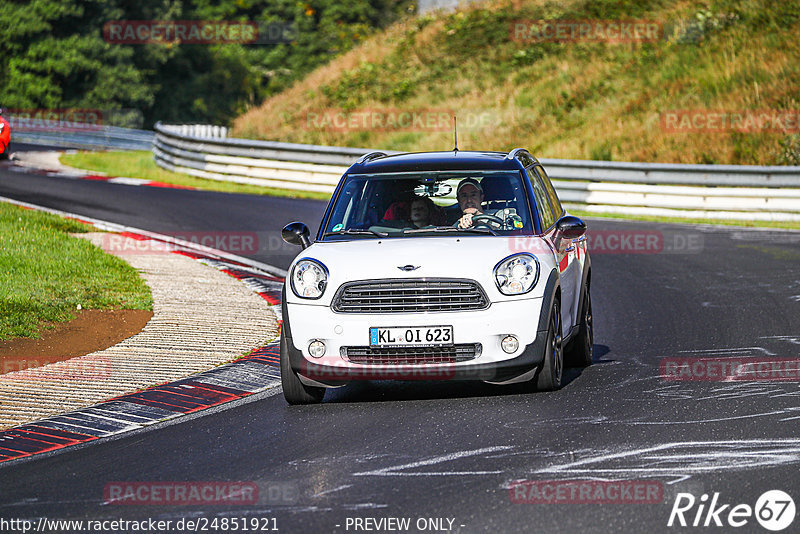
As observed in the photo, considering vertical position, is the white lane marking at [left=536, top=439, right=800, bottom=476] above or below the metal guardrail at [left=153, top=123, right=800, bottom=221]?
below

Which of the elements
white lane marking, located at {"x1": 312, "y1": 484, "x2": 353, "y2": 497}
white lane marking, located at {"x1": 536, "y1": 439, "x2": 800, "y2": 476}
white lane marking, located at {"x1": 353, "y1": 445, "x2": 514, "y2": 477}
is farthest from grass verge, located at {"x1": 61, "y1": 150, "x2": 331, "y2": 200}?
white lane marking, located at {"x1": 312, "y1": 484, "x2": 353, "y2": 497}

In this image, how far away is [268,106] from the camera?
41219 millimetres

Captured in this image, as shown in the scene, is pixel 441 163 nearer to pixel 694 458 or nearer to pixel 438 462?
pixel 438 462

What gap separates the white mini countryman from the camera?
27.0 ft

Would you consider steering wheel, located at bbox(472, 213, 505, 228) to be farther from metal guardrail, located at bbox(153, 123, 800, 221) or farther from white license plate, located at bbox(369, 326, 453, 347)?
metal guardrail, located at bbox(153, 123, 800, 221)

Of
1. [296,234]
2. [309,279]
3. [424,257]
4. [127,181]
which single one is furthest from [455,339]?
[127,181]

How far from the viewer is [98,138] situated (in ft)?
149

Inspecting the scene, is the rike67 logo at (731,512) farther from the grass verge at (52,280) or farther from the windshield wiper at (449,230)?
the grass verge at (52,280)

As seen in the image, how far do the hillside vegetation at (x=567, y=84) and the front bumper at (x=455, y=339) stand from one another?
19.0 m

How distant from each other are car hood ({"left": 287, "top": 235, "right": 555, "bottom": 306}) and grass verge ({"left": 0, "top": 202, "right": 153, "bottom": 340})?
13.0 ft

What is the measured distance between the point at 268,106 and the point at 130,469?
35.1 metres

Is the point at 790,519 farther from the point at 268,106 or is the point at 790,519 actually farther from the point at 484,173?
the point at 268,106

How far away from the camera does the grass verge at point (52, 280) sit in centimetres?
1191

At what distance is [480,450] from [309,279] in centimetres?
212
